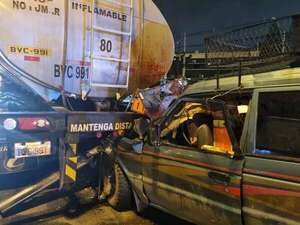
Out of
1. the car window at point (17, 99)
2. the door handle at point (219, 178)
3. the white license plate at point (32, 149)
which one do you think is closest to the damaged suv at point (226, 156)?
the door handle at point (219, 178)

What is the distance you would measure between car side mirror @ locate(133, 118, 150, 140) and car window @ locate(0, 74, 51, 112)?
107 centimetres

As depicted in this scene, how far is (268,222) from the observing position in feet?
11.4

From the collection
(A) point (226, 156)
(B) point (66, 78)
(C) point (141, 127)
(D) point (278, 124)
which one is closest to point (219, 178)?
(A) point (226, 156)

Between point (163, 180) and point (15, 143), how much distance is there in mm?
1754

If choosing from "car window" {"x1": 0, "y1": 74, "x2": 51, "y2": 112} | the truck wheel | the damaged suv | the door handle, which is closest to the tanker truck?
"car window" {"x1": 0, "y1": 74, "x2": 51, "y2": 112}

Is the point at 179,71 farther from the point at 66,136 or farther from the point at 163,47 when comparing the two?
the point at 66,136

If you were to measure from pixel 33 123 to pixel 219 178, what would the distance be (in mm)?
2299

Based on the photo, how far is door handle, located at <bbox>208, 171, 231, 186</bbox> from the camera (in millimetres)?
3752

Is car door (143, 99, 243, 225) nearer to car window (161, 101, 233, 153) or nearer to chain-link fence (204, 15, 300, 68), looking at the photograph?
car window (161, 101, 233, 153)

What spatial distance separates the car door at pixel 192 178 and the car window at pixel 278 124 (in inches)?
11.0

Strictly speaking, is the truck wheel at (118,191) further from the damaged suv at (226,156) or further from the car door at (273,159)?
the car door at (273,159)

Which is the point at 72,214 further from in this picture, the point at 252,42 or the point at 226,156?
the point at 252,42

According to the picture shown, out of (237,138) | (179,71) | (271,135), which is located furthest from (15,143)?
(179,71)

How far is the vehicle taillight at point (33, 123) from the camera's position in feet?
16.2
